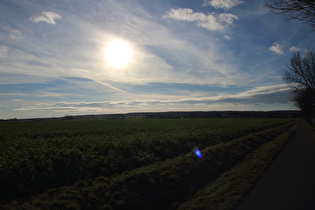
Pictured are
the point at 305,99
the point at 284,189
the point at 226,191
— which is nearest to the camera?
the point at 284,189

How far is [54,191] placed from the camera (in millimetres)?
6512

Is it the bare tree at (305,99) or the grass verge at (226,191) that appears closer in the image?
the grass verge at (226,191)

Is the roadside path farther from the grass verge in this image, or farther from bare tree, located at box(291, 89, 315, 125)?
bare tree, located at box(291, 89, 315, 125)

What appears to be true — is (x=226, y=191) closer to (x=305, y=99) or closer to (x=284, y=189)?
(x=284, y=189)

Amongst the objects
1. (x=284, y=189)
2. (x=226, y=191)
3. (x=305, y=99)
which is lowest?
(x=226, y=191)

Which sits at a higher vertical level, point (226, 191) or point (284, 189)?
point (284, 189)

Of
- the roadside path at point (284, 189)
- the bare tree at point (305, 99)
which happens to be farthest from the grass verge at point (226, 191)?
the bare tree at point (305, 99)

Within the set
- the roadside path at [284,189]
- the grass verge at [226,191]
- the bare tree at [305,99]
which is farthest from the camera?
the bare tree at [305,99]

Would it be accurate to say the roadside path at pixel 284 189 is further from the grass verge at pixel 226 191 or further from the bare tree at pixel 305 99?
the bare tree at pixel 305 99

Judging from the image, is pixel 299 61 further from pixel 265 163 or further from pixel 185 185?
pixel 185 185

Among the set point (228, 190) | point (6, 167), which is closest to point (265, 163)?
point (228, 190)

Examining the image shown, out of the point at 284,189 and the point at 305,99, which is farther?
the point at 305,99

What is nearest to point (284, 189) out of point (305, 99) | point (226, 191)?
point (226, 191)

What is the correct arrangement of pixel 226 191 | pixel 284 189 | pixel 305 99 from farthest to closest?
pixel 305 99 → pixel 226 191 → pixel 284 189
